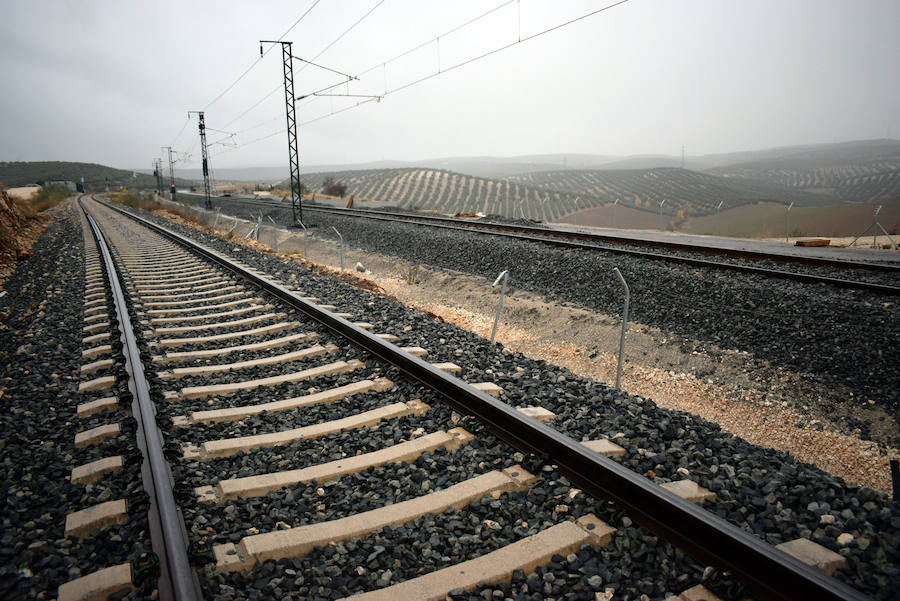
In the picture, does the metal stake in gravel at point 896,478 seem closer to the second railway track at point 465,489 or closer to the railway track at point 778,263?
the second railway track at point 465,489

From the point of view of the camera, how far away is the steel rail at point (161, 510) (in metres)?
2.14

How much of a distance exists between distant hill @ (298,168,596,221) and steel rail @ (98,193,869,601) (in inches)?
1712

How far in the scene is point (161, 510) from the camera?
2.58 m

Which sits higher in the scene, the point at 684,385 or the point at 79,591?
the point at 79,591

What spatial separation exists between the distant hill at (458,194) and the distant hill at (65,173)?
275ft

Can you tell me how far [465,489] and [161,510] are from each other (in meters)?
1.59

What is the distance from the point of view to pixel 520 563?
7.56 ft

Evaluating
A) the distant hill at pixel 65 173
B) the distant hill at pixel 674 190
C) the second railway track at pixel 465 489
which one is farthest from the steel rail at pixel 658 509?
the distant hill at pixel 65 173

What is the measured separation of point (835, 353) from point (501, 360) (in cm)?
472

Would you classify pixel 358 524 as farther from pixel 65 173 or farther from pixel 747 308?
pixel 65 173

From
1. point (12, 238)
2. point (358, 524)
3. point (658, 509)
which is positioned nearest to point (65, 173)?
point (12, 238)

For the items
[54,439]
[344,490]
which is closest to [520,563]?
[344,490]

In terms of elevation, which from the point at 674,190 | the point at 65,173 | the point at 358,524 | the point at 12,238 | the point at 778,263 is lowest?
the point at 358,524

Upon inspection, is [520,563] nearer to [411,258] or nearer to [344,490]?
[344,490]
